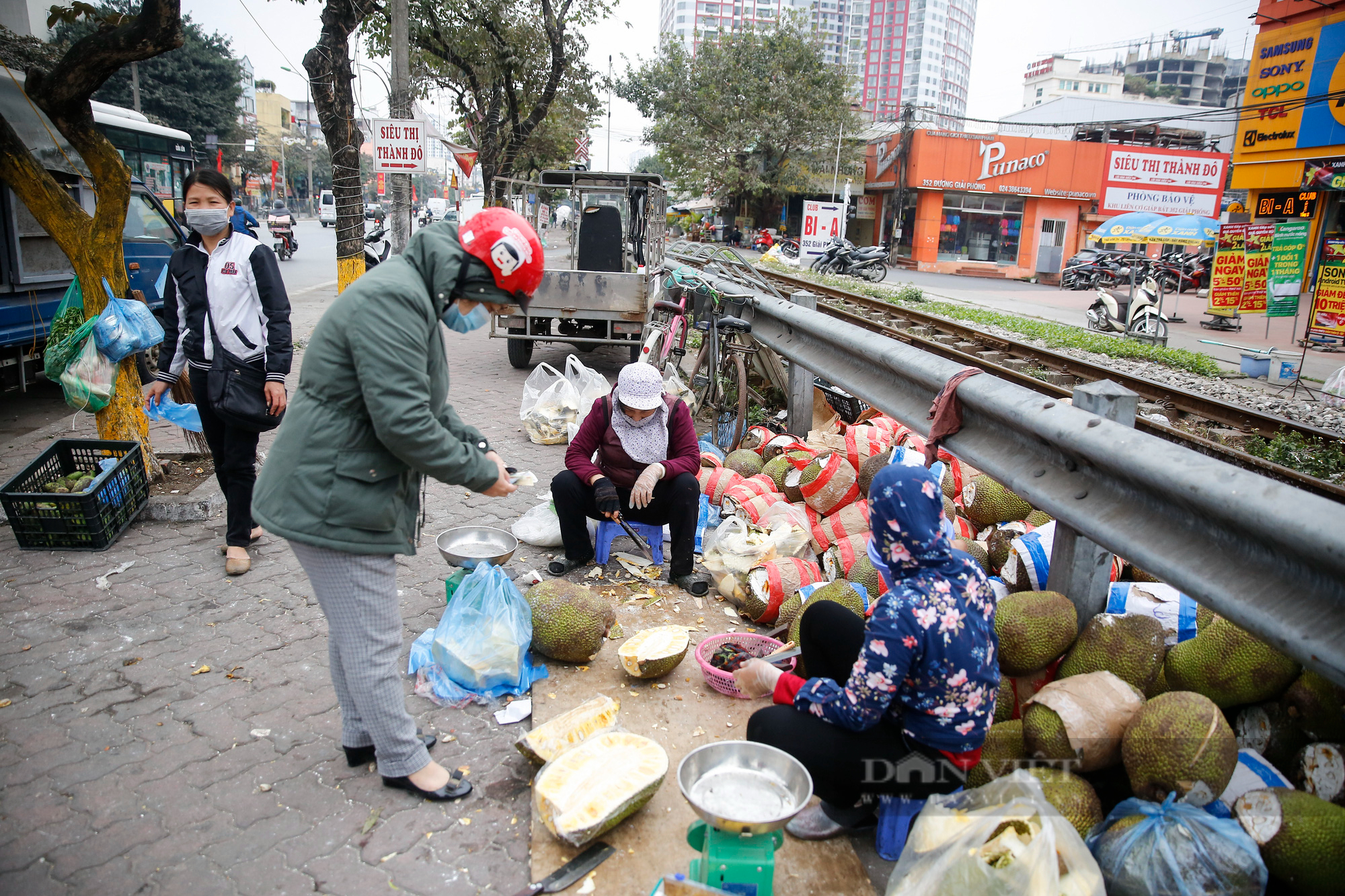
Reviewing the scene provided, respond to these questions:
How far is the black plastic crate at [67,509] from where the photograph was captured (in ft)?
13.6

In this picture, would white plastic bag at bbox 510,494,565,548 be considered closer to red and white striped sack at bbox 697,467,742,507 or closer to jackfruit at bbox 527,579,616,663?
red and white striped sack at bbox 697,467,742,507

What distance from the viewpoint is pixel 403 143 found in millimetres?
9930

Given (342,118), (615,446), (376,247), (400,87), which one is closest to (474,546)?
(615,446)

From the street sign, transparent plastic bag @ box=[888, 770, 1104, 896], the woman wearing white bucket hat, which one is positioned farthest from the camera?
the street sign

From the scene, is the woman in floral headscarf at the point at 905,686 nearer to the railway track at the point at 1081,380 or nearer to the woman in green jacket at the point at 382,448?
the woman in green jacket at the point at 382,448

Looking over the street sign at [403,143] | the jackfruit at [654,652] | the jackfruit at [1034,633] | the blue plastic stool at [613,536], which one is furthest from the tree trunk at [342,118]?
the jackfruit at [1034,633]

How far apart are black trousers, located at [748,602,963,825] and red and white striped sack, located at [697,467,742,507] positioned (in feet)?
8.13

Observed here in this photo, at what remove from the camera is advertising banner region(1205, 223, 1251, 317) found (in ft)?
44.8

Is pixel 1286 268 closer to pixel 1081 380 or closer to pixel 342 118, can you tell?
pixel 1081 380

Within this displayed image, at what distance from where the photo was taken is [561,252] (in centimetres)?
2172

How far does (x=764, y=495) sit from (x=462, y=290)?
2.70 metres

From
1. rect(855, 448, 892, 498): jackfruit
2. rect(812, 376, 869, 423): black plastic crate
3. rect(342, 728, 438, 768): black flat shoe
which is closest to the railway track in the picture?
rect(812, 376, 869, 423): black plastic crate

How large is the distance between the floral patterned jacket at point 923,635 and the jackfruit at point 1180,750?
43 cm

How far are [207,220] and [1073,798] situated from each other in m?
4.26
